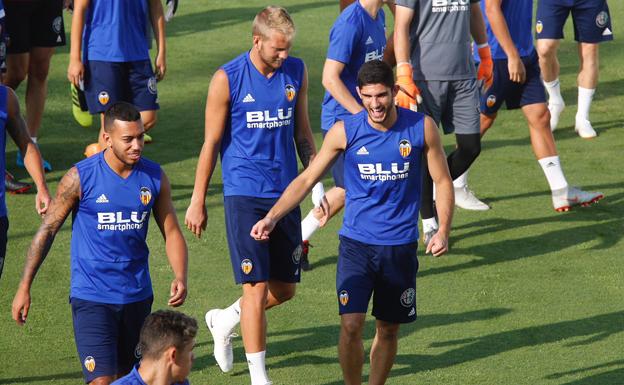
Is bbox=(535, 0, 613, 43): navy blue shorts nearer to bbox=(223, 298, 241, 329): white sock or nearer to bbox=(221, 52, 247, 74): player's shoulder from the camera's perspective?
bbox=(221, 52, 247, 74): player's shoulder

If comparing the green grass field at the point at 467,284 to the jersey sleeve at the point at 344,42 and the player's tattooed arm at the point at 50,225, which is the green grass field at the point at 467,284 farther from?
the jersey sleeve at the point at 344,42

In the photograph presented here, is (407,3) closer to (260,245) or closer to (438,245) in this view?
(260,245)

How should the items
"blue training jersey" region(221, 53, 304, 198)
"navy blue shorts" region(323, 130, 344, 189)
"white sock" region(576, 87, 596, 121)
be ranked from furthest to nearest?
1. "white sock" region(576, 87, 596, 121)
2. "navy blue shorts" region(323, 130, 344, 189)
3. "blue training jersey" region(221, 53, 304, 198)

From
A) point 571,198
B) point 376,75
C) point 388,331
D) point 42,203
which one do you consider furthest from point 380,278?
point 571,198

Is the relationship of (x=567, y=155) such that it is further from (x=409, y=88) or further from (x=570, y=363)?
(x=570, y=363)

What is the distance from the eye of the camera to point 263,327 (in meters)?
7.64

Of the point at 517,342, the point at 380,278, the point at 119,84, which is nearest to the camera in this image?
the point at 380,278

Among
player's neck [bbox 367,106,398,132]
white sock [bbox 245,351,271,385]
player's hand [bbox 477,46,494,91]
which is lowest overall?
white sock [bbox 245,351,271,385]

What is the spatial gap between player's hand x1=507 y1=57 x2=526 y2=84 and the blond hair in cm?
329

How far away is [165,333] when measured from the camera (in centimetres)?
529

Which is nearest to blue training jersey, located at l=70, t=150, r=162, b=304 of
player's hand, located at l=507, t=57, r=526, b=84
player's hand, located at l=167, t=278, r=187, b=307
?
player's hand, located at l=167, t=278, r=187, b=307

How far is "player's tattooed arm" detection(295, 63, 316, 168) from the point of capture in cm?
804

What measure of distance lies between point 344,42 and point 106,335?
337 cm

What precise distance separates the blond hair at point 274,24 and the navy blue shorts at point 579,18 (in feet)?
19.4
